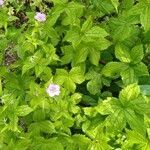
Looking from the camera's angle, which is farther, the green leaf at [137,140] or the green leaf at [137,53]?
the green leaf at [137,53]

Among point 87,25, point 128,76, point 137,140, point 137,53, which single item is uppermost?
point 87,25

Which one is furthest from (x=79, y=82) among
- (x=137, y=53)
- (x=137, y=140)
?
(x=137, y=140)

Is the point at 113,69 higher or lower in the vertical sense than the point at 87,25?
lower

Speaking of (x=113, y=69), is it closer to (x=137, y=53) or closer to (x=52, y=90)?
(x=137, y=53)

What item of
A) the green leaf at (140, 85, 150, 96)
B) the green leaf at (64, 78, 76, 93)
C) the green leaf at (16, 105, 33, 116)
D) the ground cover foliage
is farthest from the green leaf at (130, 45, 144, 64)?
the green leaf at (16, 105, 33, 116)

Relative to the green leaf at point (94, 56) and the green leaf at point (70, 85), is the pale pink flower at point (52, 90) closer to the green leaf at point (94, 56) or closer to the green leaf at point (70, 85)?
the green leaf at point (70, 85)

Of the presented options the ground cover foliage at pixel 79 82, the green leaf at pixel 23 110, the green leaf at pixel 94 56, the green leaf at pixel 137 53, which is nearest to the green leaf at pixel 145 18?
the ground cover foliage at pixel 79 82

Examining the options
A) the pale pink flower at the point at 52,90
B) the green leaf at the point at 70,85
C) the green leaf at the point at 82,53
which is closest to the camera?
the pale pink flower at the point at 52,90

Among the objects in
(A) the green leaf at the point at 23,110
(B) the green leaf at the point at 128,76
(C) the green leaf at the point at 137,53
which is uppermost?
(C) the green leaf at the point at 137,53

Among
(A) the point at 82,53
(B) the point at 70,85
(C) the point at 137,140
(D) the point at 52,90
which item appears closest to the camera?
(C) the point at 137,140
